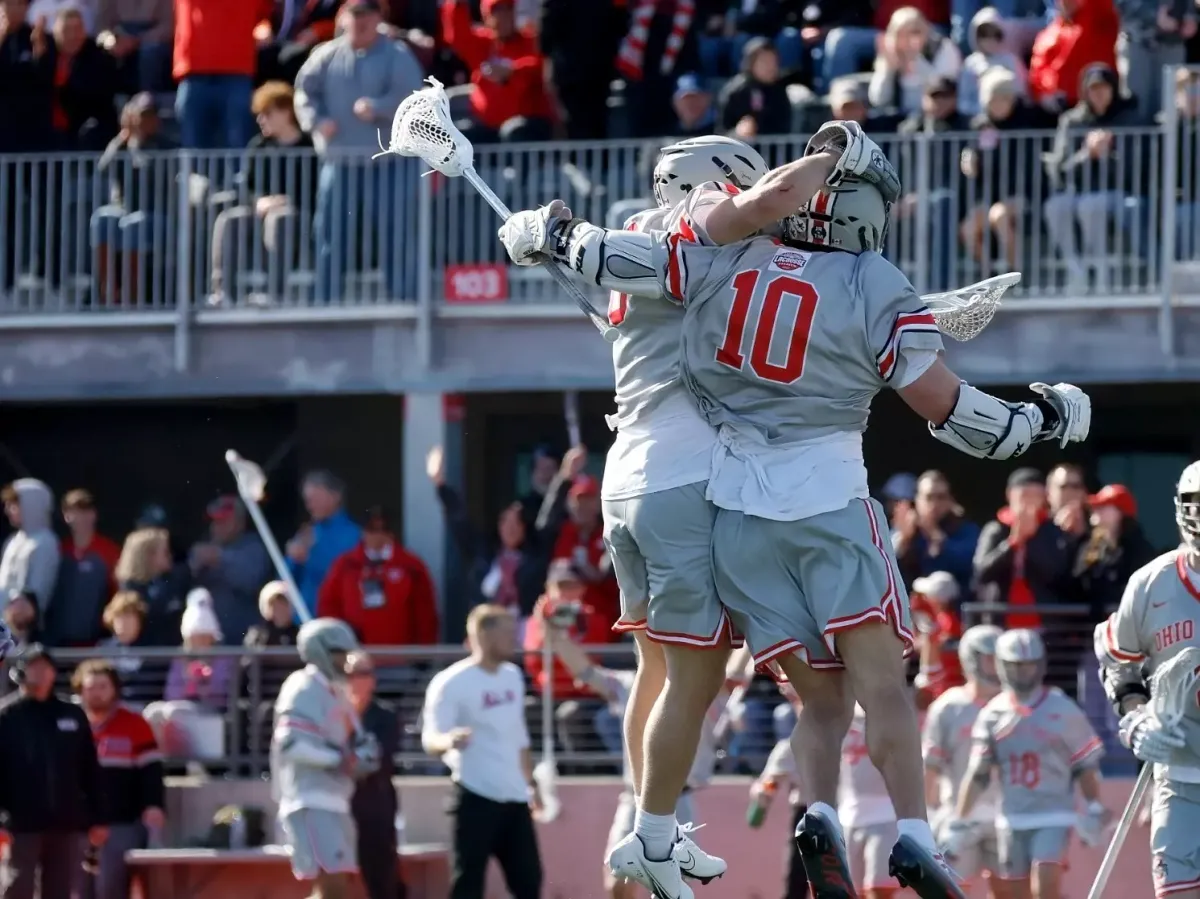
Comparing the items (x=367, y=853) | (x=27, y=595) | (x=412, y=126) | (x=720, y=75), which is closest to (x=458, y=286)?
(x=720, y=75)

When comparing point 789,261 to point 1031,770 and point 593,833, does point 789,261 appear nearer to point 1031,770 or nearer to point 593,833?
point 1031,770

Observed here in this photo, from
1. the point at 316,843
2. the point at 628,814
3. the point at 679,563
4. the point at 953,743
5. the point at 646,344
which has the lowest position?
the point at 316,843

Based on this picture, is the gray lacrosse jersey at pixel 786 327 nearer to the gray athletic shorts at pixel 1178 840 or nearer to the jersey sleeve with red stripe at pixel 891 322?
the jersey sleeve with red stripe at pixel 891 322

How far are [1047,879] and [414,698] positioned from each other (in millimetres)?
3671

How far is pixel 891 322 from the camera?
723 cm

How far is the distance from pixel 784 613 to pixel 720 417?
575mm

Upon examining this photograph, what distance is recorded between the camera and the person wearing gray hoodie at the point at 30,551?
1504 cm

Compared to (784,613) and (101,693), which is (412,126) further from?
(101,693)

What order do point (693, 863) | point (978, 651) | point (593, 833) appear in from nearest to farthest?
point (693, 863) < point (978, 651) < point (593, 833)

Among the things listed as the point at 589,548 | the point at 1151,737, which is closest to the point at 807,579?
the point at 1151,737

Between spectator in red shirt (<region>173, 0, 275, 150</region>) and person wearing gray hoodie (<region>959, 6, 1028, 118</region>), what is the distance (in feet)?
13.6

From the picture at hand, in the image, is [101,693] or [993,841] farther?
[101,693]

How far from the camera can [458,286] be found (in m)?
15.9

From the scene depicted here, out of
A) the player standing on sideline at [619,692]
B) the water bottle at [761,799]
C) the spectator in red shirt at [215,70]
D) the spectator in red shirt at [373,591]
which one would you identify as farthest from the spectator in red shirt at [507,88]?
the water bottle at [761,799]
